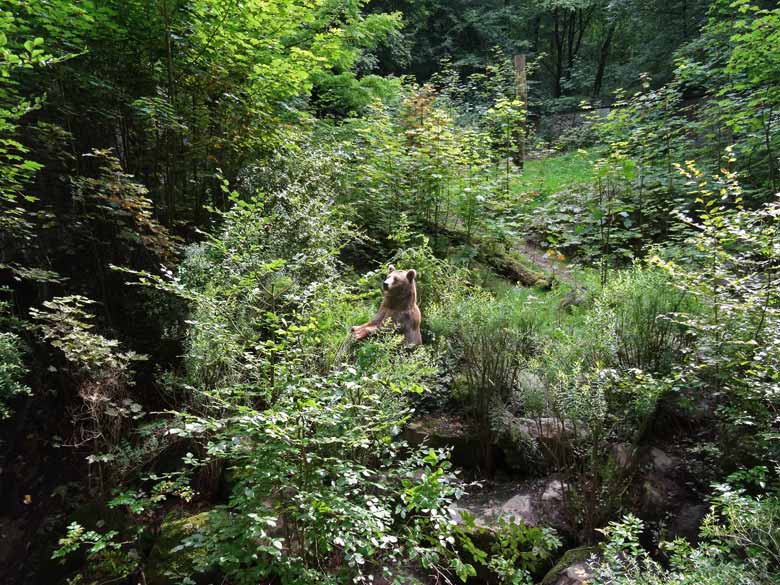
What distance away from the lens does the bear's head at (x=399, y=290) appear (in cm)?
416

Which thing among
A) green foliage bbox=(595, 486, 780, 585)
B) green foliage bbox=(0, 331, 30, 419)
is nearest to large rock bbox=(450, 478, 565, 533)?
green foliage bbox=(595, 486, 780, 585)

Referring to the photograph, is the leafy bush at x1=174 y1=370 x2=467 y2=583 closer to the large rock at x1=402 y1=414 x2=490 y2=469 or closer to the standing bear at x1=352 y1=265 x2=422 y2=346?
the large rock at x1=402 y1=414 x2=490 y2=469

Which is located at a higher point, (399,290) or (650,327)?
(399,290)

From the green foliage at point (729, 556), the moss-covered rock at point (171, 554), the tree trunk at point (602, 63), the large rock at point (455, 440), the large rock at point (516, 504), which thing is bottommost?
the moss-covered rock at point (171, 554)

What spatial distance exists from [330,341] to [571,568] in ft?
6.88

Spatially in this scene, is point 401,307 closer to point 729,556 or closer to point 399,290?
point 399,290

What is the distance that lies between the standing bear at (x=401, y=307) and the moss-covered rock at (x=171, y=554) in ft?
6.29

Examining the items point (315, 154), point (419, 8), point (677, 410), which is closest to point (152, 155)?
point (315, 154)

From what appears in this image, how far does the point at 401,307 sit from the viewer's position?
13.8ft

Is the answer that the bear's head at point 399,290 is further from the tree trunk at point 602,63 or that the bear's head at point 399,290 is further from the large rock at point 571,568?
the tree trunk at point 602,63

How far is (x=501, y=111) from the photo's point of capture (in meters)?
7.21

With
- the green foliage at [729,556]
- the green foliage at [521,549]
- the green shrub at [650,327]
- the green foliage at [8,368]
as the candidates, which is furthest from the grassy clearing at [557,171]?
the green foliage at [8,368]

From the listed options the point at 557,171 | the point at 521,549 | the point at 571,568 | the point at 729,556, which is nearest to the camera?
the point at 729,556

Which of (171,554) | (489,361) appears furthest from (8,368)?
(489,361)
